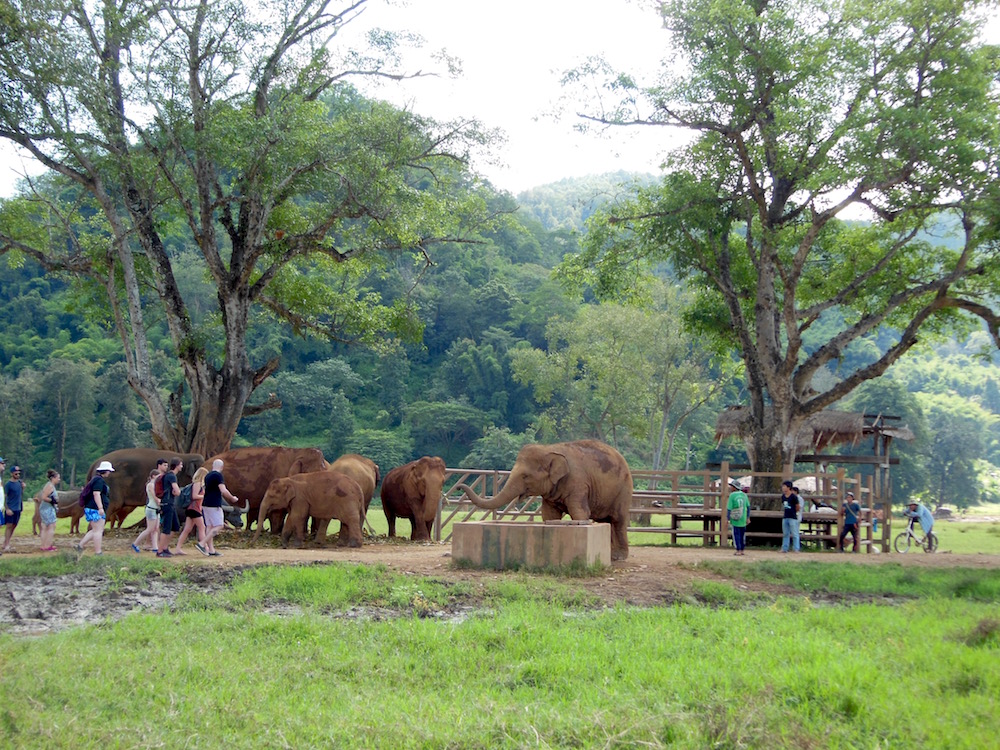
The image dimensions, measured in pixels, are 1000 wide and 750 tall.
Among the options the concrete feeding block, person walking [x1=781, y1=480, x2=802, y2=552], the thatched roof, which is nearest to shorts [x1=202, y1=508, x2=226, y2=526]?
the concrete feeding block

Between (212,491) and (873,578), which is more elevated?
(212,491)

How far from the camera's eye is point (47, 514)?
1509cm

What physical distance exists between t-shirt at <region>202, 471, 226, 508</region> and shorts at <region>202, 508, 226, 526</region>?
0.06 metres

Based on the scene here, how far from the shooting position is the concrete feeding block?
43.0 ft

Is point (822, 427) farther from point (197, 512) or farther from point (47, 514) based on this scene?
point (47, 514)

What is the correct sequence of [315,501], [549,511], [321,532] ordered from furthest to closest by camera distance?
[321,532]
[315,501]
[549,511]

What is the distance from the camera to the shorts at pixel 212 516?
49.4 feet

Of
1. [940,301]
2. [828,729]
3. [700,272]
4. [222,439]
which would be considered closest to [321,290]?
[222,439]

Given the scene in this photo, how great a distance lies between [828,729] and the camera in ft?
21.1

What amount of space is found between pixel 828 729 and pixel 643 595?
18.5 feet

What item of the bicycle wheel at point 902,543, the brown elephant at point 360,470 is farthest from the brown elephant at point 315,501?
the bicycle wheel at point 902,543

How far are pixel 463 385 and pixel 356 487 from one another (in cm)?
4810

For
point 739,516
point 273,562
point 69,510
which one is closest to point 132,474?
point 69,510

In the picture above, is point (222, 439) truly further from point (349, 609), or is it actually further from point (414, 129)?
point (349, 609)
